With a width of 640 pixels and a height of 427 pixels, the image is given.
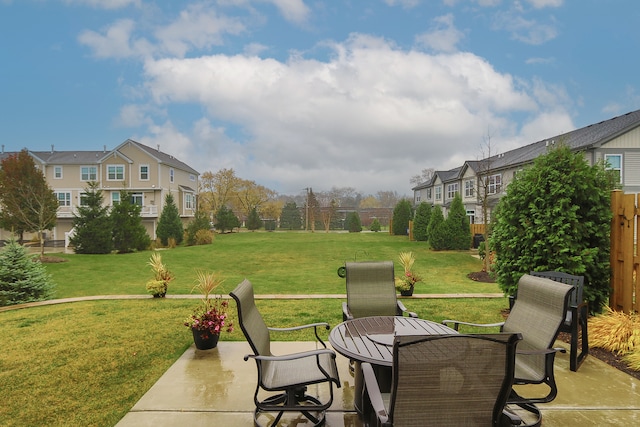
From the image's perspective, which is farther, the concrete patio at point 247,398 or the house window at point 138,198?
the house window at point 138,198

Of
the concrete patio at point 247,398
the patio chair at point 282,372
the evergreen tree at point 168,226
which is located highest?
the evergreen tree at point 168,226

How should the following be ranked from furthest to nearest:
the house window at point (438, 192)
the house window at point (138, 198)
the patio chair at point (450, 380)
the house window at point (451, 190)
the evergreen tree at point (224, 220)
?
1. the evergreen tree at point (224, 220)
2. the house window at point (438, 192)
3. the house window at point (451, 190)
4. the house window at point (138, 198)
5. the patio chair at point (450, 380)

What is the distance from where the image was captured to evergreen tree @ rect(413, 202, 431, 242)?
25.5 meters

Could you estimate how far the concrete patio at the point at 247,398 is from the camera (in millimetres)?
2994

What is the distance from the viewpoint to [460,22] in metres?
11.8

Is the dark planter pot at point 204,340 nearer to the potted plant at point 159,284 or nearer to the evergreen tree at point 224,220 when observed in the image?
the potted plant at point 159,284

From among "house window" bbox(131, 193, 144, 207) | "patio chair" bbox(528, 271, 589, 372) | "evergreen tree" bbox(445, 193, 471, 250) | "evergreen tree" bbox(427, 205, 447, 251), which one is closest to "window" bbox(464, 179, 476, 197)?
"evergreen tree" bbox(445, 193, 471, 250)

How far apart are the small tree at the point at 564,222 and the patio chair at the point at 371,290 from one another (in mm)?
2582

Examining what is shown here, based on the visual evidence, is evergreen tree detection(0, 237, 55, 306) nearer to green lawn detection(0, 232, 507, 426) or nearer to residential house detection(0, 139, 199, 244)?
green lawn detection(0, 232, 507, 426)

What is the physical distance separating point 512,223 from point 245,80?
14003 millimetres

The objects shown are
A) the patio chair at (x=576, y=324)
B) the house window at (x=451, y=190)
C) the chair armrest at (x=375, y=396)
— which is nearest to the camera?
the chair armrest at (x=375, y=396)

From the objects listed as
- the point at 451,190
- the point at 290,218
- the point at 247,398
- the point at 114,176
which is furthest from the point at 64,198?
the point at 247,398

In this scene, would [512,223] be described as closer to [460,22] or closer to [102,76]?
[460,22]

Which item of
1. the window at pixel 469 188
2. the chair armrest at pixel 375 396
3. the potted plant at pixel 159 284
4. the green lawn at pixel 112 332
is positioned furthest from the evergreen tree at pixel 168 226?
the chair armrest at pixel 375 396
